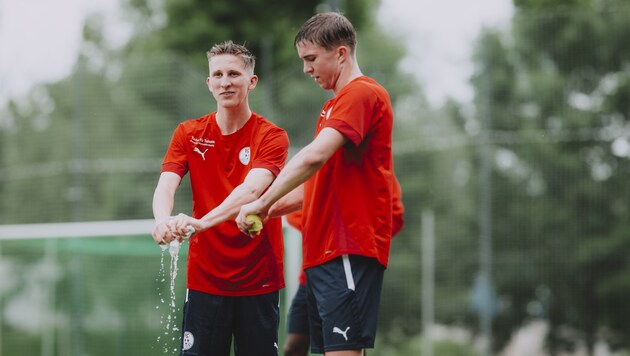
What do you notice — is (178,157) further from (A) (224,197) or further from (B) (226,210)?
(B) (226,210)

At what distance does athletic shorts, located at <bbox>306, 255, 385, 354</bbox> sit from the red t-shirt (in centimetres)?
5

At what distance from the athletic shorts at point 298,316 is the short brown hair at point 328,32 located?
7.75 feet

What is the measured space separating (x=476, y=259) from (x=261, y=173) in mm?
8055

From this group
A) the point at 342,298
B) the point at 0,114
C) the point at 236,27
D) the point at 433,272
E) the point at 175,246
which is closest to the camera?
the point at 342,298

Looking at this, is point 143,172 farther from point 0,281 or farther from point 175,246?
point 175,246

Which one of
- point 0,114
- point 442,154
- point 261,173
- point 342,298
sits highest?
point 0,114

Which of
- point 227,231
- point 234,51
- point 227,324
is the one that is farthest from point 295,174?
point 227,324

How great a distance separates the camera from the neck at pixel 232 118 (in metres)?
4.85

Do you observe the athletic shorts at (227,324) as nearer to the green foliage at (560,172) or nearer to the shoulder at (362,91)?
the shoulder at (362,91)

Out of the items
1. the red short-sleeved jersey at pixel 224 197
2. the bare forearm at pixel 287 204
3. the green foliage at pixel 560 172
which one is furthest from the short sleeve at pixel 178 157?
the green foliage at pixel 560 172

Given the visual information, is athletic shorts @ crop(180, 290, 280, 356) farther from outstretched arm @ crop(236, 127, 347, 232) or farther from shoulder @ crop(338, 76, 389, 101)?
shoulder @ crop(338, 76, 389, 101)

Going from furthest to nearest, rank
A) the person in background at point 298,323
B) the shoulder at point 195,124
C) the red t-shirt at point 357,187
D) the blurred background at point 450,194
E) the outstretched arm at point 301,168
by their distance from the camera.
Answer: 1. the blurred background at point 450,194
2. the person in background at point 298,323
3. the shoulder at point 195,124
4. the red t-shirt at point 357,187
5. the outstretched arm at point 301,168

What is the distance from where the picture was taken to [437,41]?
12852 millimetres

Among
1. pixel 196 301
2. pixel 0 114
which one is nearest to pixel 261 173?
pixel 196 301
